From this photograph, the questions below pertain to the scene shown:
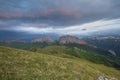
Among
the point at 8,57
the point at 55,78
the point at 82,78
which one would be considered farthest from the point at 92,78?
the point at 8,57

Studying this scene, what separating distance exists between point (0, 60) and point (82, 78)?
21.2m

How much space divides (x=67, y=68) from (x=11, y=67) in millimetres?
16063

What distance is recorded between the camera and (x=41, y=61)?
4762cm

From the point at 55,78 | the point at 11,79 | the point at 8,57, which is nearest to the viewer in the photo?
the point at 11,79

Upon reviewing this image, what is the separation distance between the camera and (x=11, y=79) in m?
33.9

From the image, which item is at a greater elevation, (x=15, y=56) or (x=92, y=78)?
(x=15, y=56)

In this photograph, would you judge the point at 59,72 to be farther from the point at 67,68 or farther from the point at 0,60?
the point at 0,60

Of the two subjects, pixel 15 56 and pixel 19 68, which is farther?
pixel 15 56

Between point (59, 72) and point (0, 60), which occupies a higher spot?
point (0, 60)

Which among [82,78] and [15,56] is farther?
[15,56]

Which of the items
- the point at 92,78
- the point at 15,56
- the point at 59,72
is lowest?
the point at 92,78

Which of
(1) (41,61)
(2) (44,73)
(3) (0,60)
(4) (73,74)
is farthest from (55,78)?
(3) (0,60)

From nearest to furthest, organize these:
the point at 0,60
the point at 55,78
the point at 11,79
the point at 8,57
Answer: the point at 11,79, the point at 55,78, the point at 0,60, the point at 8,57

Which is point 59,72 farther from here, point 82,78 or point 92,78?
point 92,78
